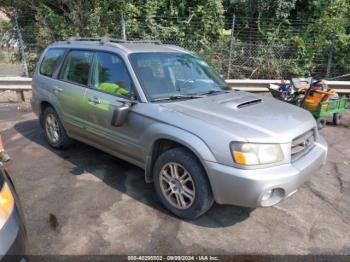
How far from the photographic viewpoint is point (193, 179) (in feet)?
10.7

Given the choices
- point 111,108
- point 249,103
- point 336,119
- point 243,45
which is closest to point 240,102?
point 249,103

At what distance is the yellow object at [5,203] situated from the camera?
2094 millimetres

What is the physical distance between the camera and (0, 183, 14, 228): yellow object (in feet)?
6.87

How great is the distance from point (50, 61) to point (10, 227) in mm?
3815

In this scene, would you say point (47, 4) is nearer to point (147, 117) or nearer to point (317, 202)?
point (147, 117)

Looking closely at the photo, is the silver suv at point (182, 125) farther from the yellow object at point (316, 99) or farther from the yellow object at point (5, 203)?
the yellow object at point (316, 99)

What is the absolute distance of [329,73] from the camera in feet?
33.7

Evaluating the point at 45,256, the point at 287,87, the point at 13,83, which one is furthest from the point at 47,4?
the point at 45,256

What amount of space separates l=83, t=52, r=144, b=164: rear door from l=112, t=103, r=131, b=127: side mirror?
69 mm

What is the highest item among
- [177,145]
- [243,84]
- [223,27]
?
[223,27]

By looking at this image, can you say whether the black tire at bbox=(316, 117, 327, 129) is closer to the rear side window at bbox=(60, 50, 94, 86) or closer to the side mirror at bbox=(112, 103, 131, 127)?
the side mirror at bbox=(112, 103, 131, 127)

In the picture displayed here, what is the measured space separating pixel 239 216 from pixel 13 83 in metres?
7.60

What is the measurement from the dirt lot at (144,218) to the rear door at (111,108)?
517 mm

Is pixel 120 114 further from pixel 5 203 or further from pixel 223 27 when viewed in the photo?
pixel 223 27
